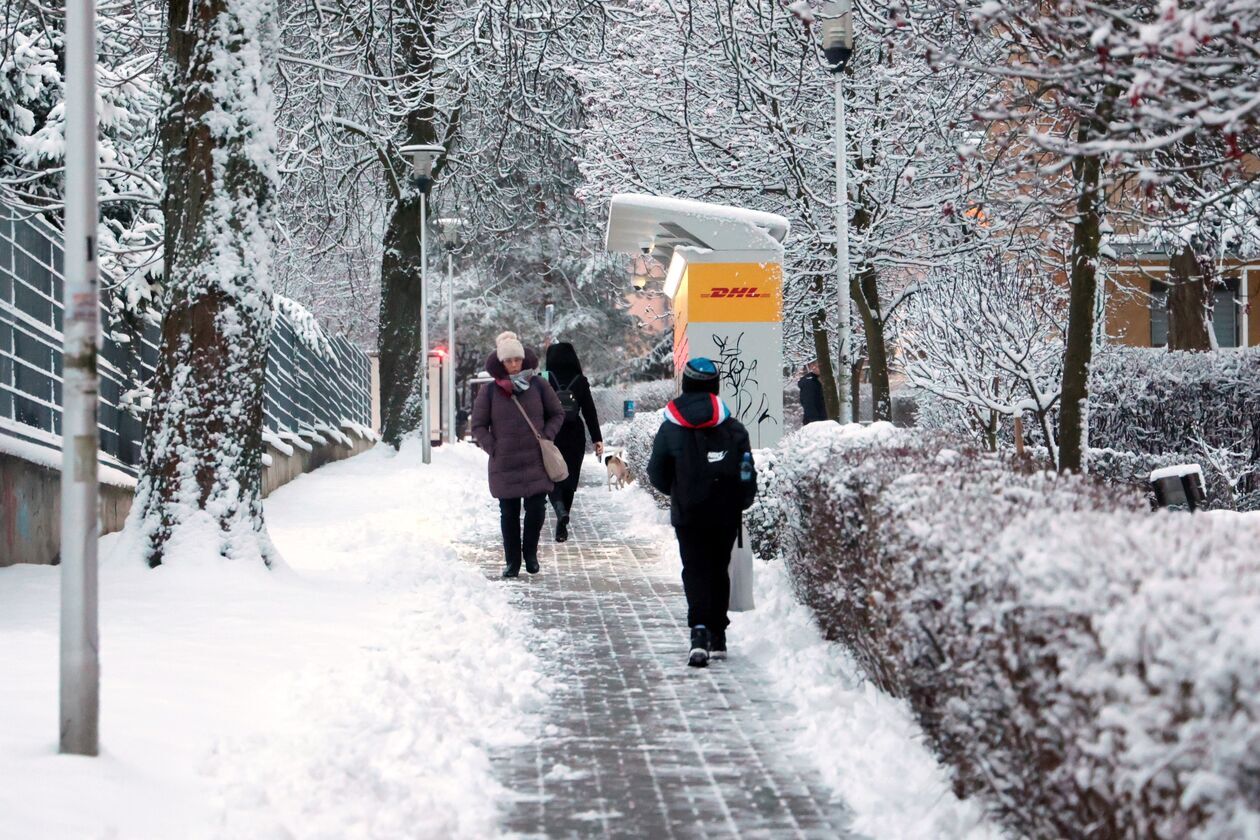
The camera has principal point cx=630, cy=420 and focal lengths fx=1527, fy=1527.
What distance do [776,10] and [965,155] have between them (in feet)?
46.8

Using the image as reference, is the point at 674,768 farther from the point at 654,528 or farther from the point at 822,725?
the point at 654,528

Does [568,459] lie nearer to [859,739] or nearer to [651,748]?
[651,748]

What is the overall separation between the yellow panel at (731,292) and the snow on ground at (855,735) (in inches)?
190

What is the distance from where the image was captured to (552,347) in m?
15.0

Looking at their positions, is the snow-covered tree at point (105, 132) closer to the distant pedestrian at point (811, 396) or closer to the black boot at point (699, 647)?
the black boot at point (699, 647)

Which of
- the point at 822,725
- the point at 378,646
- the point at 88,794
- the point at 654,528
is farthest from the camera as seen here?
the point at 654,528

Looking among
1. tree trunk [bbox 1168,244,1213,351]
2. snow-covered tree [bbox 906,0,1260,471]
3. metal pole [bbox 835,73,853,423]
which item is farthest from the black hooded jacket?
tree trunk [bbox 1168,244,1213,351]

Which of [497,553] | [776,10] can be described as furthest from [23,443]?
[776,10]

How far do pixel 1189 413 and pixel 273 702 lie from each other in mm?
13734

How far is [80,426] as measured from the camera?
5.25 meters

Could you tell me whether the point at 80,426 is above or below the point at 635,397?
above

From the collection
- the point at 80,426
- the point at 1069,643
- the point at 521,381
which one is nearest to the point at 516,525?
the point at 521,381

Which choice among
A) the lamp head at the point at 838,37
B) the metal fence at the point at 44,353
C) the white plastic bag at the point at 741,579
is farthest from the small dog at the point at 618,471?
the white plastic bag at the point at 741,579

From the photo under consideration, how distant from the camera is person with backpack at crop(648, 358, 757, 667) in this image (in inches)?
337
